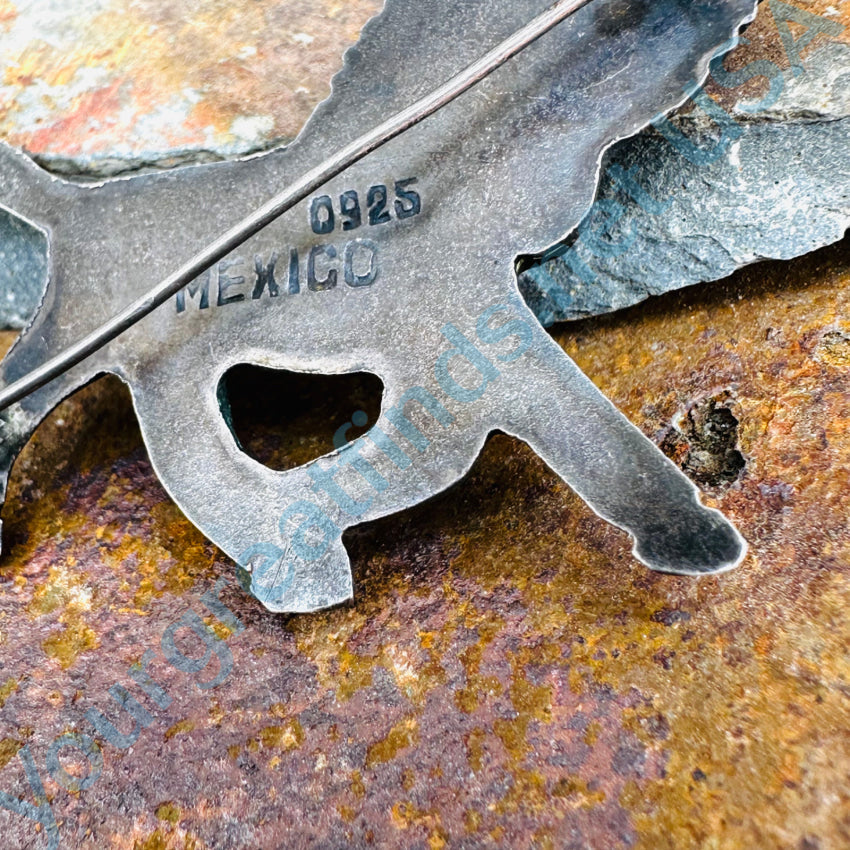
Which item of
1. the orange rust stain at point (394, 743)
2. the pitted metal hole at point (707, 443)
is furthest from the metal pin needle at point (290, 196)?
the orange rust stain at point (394, 743)

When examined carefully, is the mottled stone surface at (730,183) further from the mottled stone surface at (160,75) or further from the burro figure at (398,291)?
the mottled stone surface at (160,75)

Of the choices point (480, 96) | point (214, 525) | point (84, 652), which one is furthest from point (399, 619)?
point (480, 96)

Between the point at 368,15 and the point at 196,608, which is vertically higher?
the point at 368,15

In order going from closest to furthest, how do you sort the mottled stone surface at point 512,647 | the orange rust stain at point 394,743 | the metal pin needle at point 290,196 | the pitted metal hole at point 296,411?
the mottled stone surface at point 512,647, the orange rust stain at point 394,743, the metal pin needle at point 290,196, the pitted metal hole at point 296,411

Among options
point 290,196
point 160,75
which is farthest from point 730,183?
point 160,75

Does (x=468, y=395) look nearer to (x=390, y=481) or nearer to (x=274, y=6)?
(x=390, y=481)

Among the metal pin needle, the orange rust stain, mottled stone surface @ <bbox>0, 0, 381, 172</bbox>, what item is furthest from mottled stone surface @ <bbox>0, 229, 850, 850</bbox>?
mottled stone surface @ <bbox>0, 0, 381, 172</bbox>

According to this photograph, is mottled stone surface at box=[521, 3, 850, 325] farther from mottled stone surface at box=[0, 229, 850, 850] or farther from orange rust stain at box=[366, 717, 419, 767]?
orange rust stain at box=[366, 717, 419, 767]
